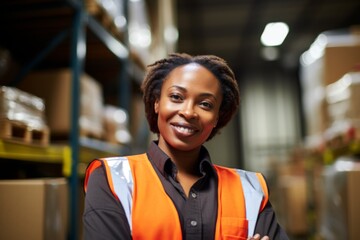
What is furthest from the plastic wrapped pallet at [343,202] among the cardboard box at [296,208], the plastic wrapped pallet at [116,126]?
the cardboard box at [296,208]

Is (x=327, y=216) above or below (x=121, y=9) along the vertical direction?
below

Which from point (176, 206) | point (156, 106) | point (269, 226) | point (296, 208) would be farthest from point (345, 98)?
point (296, 208)

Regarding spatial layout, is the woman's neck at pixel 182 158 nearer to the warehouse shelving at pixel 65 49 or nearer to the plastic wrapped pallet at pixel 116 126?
the warehouse shelving at pixel 65 49

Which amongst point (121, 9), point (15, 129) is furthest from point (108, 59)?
A: point (15, 129)

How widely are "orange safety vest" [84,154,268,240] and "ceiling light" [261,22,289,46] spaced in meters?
10.2

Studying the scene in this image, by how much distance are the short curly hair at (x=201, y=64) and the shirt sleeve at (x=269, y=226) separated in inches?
19.1

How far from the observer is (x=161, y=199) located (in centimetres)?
192

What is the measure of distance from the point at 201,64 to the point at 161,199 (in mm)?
662

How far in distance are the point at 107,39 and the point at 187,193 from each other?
3.46 metres

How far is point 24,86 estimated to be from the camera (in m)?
4.36

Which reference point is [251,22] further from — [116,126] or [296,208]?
[116,126]

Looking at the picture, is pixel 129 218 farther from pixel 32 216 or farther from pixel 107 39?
pixel 107 39

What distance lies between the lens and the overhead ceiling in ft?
34.6

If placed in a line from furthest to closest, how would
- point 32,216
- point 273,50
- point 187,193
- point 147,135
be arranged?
point 273,50
point 147,135
point 32,216
point 187,193
